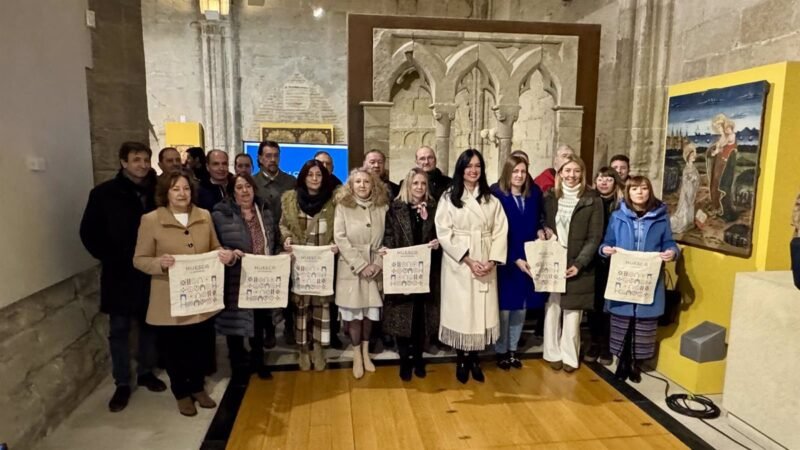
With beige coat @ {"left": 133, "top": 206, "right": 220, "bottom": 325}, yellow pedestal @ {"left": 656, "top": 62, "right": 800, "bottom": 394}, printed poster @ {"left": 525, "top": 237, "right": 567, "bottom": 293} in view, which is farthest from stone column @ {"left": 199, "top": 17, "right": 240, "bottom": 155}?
yellow pedestal @ {"left": 656, "top": 62, "right": 800, "bottom": 394}

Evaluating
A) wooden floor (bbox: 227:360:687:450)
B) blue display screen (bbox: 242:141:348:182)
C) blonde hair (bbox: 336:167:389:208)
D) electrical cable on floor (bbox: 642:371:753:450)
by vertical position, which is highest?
blue display screen (bbox: 242:141:348:182)

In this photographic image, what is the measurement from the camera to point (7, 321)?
2.48m

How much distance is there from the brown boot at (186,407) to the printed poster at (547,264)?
231 centimetres

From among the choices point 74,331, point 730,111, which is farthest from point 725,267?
point 74,331

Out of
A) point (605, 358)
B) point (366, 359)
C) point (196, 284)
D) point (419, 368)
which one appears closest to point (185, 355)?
point (196, 284)

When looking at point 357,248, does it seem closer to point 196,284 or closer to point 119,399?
point 196,284

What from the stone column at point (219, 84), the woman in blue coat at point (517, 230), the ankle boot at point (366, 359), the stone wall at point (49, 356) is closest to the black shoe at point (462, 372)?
the woman in blue coat at point (517, 230)

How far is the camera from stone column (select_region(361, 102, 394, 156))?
4293 millimetres

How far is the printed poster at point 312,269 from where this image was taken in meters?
3.23

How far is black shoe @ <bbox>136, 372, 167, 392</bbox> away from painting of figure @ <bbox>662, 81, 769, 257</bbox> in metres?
3.81

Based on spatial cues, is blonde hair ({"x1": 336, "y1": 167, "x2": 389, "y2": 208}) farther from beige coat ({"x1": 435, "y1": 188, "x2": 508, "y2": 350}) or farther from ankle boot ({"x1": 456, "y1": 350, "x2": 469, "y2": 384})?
ankle boot ({"x1": 456, "y1": 350, "x2": 469, "y2": 384})

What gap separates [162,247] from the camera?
9.27 feet

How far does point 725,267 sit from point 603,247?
0.81 m

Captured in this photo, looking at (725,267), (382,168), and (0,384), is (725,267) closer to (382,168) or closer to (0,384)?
(382,168)
